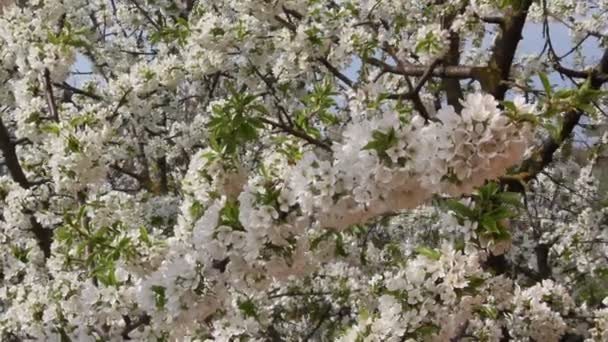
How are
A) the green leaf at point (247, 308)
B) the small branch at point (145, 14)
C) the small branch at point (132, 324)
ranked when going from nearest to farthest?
1. the small branch at point (132, 324)
2. the green leaf at point (247, 308)
3. the small branch at point (145, 14)

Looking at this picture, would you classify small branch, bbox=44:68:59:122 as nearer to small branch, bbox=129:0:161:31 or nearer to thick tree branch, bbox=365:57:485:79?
thick tree branch, bbox=365:57:485:79

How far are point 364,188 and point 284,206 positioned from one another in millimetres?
436

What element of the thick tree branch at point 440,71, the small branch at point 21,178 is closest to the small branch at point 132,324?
the thick tree branch at point 440,71

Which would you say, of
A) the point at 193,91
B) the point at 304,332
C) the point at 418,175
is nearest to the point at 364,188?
the point at 418,175

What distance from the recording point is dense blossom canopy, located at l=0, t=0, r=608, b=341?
97.2 inches

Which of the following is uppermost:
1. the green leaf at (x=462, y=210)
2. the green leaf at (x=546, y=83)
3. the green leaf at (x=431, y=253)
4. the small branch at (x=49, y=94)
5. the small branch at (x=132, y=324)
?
the small branch at (x=49, y=94)

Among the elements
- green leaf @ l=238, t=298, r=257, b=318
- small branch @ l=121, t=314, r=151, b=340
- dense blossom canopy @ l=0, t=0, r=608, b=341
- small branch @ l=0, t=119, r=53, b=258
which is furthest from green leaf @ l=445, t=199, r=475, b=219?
small branch @ l=0, t=119, r=53, b=258

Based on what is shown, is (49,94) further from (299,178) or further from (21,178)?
(299,178)

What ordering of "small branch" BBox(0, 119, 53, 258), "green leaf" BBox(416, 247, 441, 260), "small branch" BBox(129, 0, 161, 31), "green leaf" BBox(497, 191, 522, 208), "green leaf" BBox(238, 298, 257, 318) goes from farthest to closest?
"small branch" BBox(129, 0, 161, 31)
"small branch" BBox(0, 119, 53, 258)
"green leaf" BBox(238, 298, 257, 318)
"green leaf" BBox(416, 247, 441, 260)
"green leaf" BBox(497, 191, 522, 208)

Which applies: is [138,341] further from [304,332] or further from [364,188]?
[304,332]

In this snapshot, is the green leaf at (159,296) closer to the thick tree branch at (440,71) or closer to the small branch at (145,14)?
the thick tree branch at (440,71)

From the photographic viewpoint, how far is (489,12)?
4.81 m

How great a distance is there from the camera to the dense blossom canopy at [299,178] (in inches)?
97.2

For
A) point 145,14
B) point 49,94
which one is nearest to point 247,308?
point 49,94
